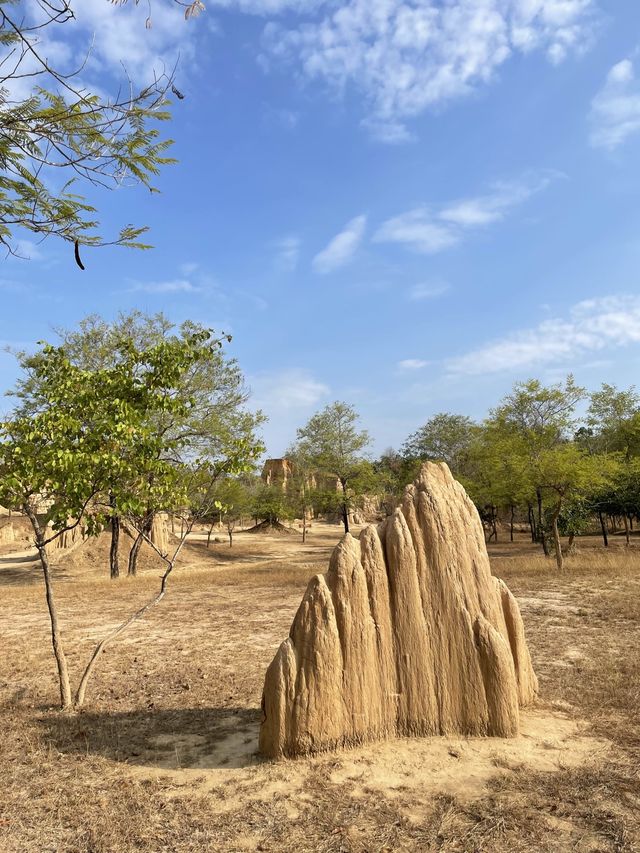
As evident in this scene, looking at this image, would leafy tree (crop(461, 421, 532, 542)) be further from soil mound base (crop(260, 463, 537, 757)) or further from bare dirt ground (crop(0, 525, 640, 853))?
soil mound base (crop(260, 463, 537, 757))

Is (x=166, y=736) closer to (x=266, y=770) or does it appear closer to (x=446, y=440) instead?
(x=266, y=770)

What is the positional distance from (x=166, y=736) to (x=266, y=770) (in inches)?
69.8

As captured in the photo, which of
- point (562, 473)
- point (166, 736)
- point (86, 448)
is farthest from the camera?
point (562, 473)

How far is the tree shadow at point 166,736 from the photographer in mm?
6227

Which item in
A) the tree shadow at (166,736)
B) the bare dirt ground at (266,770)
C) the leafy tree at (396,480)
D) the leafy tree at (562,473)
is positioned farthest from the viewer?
the leafy tree at (396,480)

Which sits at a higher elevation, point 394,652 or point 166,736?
point 394,652

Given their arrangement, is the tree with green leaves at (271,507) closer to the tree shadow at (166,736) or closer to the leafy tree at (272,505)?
the leafy tree at (272,505)

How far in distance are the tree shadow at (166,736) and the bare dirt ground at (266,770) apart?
0.03 m

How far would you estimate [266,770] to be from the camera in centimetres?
Result: 580

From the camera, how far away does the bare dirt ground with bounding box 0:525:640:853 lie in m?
4.57

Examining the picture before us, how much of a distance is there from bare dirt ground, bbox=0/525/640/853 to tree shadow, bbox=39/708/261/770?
0.09 ft

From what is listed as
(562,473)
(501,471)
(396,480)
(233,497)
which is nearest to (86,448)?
(562,473)

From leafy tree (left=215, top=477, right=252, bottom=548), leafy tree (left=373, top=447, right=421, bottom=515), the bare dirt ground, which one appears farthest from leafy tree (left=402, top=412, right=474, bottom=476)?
the bare dirt ground

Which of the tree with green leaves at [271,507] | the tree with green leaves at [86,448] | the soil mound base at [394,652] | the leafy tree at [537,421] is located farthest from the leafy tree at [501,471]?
the tree with green leaves at [271,507]
